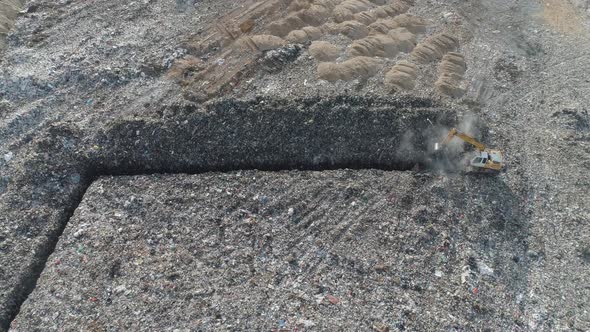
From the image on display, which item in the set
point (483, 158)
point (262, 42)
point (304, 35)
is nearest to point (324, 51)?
point (304, 35)

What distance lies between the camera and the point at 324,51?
35.2 ft

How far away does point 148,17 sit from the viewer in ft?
39.0

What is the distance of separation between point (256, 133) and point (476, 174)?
14.6ft

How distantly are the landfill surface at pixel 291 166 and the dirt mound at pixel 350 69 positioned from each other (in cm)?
5

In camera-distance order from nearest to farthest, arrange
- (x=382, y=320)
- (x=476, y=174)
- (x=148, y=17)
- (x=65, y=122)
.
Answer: (x=382, y=320) < (x=476, y=174) < (x=65, y=122) < (x=148, y=17)

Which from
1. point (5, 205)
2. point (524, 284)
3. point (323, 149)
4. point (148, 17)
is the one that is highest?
point (148, 17)

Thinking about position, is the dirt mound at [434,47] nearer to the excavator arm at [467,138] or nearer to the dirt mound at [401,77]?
the dirt mound at [401,77]

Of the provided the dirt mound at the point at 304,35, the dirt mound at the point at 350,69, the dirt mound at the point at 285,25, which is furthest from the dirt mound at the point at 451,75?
the dirt mound at the point at 285,25

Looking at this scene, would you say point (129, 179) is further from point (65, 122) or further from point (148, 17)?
point (148, 17)

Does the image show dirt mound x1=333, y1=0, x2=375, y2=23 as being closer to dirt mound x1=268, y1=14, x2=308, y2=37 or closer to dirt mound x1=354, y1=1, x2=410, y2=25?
dirt mound x1=354, y1=1, x2=410, y2=25

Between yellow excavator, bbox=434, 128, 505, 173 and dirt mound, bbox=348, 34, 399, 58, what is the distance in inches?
111

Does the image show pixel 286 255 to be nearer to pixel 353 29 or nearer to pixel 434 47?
pixel 353 29

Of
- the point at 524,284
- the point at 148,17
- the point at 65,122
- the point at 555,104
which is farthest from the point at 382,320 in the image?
the point at 148,17

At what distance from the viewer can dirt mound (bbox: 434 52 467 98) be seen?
1023 cm
